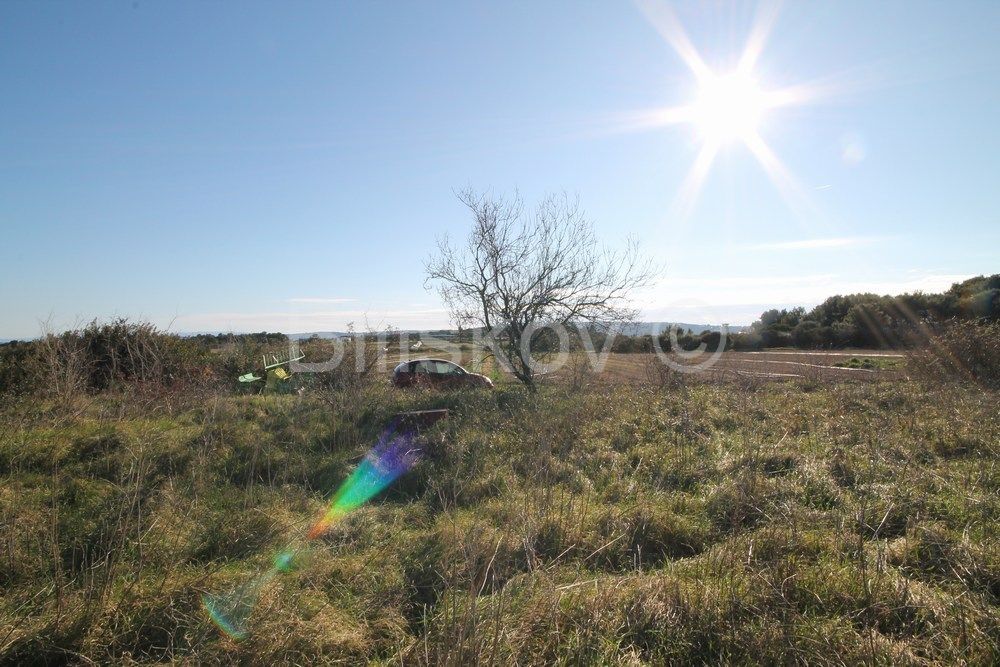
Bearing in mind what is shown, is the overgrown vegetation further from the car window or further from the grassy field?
the car window

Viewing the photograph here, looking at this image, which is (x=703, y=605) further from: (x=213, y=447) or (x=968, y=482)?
(x=213, y=447)

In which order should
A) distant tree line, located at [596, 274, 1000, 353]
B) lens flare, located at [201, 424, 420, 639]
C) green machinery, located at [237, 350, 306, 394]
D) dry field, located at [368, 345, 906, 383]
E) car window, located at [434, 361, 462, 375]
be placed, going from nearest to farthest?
lens flare, located at [201, 424, 420, 639] < green machinery, located at [237, 350, 306, 394] < dry field, located at [368, 345, 906, 383] < car window, located at [434, 361, 462, 375] < distant tree line, located at [596, 274, 1000, 353]

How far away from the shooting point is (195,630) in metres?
2.98

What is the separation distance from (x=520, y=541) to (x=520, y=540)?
13 millimetres

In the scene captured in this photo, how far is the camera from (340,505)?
5355 millimetres

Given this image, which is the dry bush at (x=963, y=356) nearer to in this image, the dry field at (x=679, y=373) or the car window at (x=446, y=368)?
the dry field at (x=679, y=373)

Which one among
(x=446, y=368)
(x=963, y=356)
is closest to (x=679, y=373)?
(x=963, y=356)

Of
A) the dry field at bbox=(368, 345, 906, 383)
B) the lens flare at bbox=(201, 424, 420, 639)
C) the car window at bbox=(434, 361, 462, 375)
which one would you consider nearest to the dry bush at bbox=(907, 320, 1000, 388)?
the dry field at bbox=(368, 345, 906, 383)

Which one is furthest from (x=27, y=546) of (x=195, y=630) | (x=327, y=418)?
(x=327, y=418)

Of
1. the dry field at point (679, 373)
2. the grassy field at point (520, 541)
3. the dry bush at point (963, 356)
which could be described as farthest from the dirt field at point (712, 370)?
the grassy field at point (520, 541)

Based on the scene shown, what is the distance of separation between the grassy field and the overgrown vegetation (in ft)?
0.07

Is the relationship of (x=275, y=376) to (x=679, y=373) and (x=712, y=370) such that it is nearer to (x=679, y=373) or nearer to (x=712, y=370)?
(x=679, y=373)

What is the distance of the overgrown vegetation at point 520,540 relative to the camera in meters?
2.81

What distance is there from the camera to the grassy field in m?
2.81
